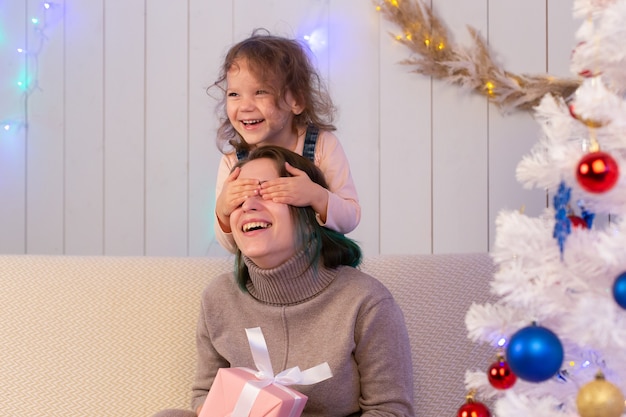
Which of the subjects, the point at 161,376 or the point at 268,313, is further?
the point at 161,376

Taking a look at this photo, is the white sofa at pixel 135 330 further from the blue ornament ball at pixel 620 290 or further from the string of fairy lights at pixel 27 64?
the string of fairy lights at pixel 27 64

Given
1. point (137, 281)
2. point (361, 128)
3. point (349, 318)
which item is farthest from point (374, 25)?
point (349, 318)

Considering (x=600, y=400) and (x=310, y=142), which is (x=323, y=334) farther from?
(x=600, y=400)

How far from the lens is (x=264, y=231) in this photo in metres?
1.42

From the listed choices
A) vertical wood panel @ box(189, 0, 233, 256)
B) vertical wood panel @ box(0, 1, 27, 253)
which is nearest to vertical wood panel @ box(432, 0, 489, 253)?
vertical wood panel @ box(189, 0, 233, 256)

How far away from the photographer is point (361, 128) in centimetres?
Result: 253

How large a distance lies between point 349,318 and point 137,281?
0.54 metres

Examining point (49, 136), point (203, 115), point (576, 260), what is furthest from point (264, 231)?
point (49, 136)

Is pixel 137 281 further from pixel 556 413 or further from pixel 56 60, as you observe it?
pixel 56 60

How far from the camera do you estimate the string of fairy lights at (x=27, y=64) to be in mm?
2799

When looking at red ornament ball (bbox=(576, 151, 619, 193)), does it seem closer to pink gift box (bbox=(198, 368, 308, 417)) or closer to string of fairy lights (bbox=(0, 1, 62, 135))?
pink gift box (bbox=(198, 368, 308, 417))

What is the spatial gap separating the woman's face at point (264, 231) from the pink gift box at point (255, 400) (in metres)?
0.20

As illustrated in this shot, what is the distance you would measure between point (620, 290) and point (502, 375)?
195 mm

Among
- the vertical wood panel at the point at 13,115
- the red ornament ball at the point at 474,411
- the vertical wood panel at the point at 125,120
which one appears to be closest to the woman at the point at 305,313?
the red ornament ball at the point at 474,411
